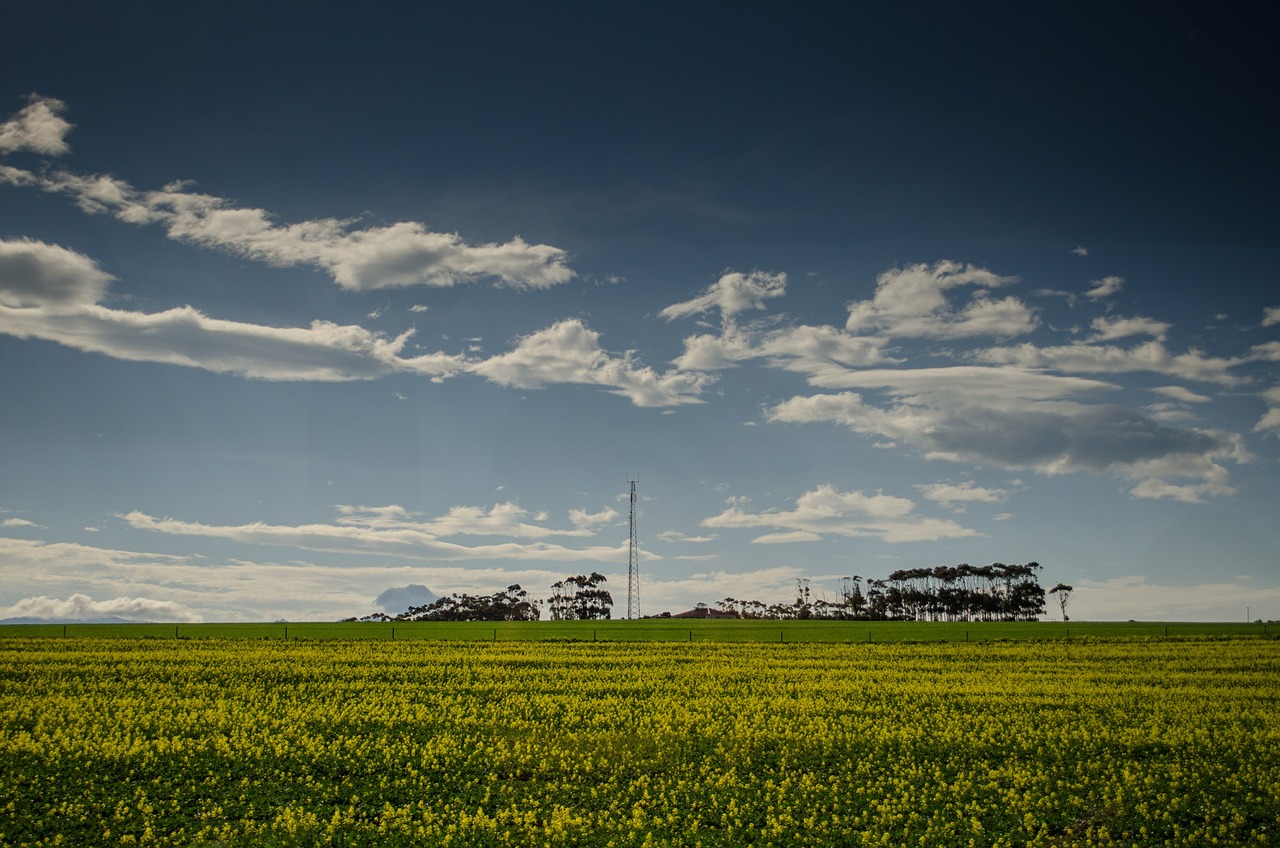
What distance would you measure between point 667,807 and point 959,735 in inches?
471

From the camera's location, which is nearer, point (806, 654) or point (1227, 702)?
point (1227, 702)

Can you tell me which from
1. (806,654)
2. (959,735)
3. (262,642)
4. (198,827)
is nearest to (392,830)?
(198,827)

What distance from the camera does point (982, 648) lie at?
64.8 metres

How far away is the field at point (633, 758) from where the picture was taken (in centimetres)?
1800

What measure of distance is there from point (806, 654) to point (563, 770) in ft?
133

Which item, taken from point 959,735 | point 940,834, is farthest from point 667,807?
point 959,735

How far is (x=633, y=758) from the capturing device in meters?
24.0

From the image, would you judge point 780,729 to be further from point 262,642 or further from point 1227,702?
point 262,642

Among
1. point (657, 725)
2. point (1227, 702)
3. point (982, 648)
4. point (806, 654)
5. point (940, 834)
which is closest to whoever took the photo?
point (940, 834)

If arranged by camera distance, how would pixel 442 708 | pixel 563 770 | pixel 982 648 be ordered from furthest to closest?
pixel 982 648, pixel 442 708, pixel 563 770

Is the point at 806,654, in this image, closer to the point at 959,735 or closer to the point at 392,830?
the point at 959,735

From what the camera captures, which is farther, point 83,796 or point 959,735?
point 959,735

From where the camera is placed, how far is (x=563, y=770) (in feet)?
74.6

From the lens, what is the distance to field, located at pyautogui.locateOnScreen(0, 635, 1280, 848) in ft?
59.1
